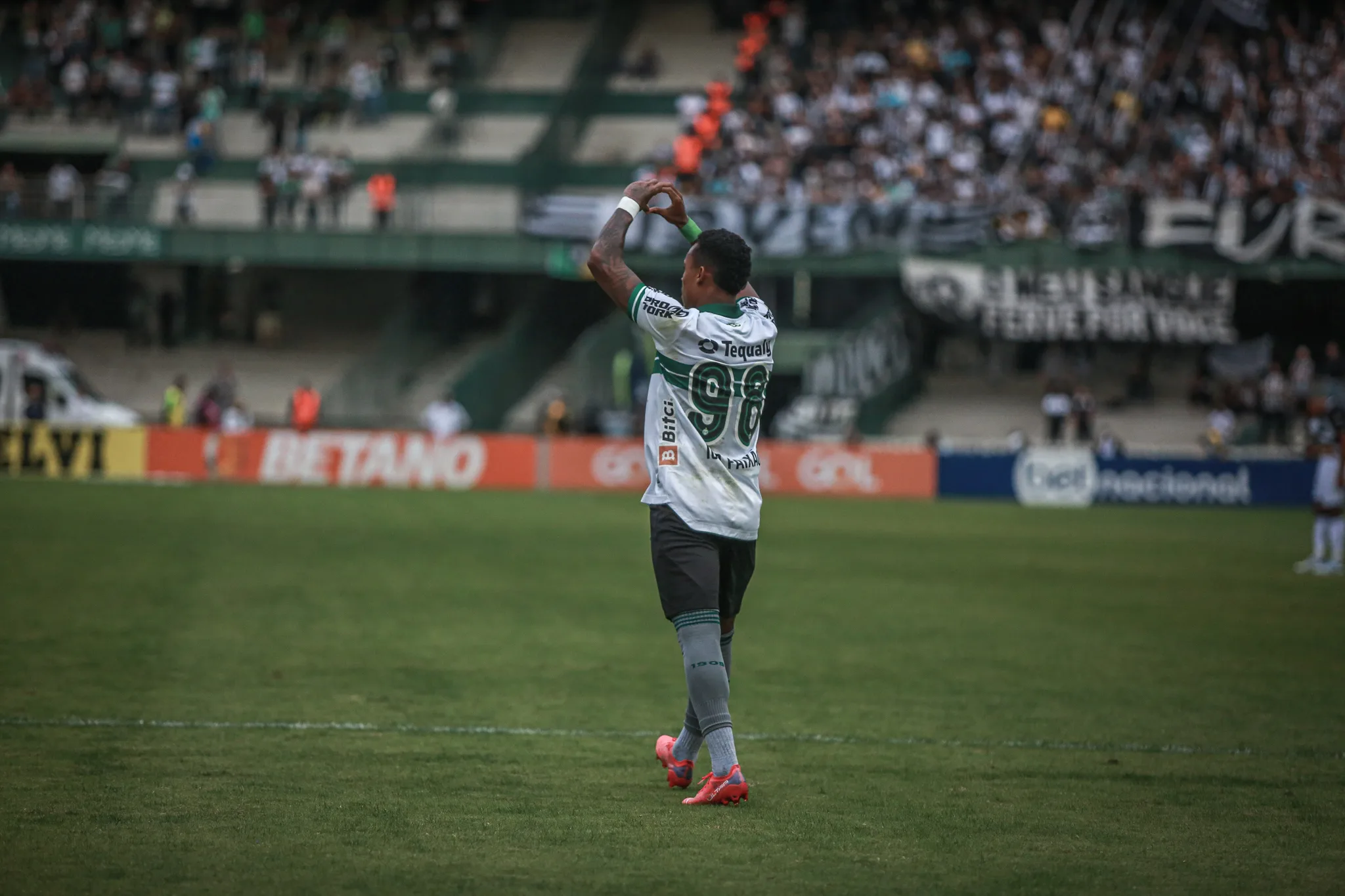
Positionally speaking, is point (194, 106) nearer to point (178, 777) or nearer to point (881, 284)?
point (881, 284)

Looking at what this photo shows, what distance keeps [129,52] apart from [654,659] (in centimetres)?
3752

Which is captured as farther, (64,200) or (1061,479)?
(64,200)

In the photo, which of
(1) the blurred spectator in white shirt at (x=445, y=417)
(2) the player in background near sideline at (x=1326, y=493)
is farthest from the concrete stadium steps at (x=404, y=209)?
(2) the player in background near sideline at (x=1326, y=493)

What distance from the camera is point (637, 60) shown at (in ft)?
144

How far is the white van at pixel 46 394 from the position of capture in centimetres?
3466

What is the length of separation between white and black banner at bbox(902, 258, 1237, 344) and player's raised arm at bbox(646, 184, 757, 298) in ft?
94.6

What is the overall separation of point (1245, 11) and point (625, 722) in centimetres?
3472

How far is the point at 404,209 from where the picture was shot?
128 ft

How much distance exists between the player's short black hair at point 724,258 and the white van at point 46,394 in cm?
3021

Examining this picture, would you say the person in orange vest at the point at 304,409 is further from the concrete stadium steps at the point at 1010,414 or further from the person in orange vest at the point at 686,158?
the concrete stadium steps at the point at 1010,414

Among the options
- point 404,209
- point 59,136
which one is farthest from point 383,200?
point 59,136

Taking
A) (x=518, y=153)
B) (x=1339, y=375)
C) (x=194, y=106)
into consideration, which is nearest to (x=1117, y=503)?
(x=1339, y=375)

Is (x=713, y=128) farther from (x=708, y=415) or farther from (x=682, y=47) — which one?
(x=708, y=415)

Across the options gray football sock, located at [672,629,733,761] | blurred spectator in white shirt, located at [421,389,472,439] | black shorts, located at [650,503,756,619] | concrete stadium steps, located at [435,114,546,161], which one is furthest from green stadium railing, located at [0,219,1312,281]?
black shorts, located at [650,503,756,619]
